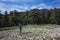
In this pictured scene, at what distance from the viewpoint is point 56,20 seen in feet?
284

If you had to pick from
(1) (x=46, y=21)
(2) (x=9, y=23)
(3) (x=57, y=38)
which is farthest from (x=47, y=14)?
(3) (x=57, y=38)

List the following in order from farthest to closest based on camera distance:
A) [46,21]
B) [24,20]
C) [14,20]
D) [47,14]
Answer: [47,14] → [46,21] → [24,20] → [14,20]

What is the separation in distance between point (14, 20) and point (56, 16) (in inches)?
1121

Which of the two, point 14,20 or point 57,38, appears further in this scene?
point 14,20

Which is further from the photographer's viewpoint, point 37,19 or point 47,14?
point 47,14

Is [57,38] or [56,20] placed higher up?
[57,38]

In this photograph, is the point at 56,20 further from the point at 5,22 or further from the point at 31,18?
the point at 5,22

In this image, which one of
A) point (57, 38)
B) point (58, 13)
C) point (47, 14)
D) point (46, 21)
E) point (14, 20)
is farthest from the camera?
point (47, 14)

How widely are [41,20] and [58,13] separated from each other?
1142 centimetres

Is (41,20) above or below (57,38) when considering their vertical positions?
below

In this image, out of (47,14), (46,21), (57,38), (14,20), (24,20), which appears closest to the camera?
(57,38)

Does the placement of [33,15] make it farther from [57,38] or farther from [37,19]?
[57,38]

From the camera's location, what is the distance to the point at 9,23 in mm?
72938

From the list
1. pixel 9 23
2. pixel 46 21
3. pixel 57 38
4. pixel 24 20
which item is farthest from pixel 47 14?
pixel 57 38
